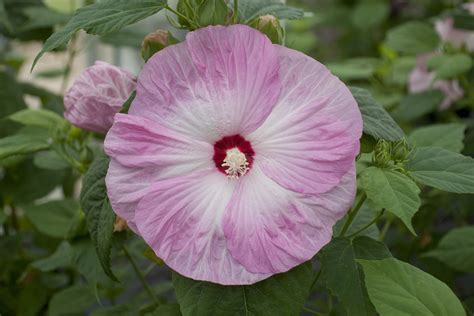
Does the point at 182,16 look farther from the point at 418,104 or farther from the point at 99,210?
the point at 418,104

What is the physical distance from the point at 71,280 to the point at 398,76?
3.35 ft

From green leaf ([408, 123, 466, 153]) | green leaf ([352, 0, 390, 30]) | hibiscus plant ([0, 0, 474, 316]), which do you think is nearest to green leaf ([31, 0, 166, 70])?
hibiscus plant ([0, 0, 474, 316])

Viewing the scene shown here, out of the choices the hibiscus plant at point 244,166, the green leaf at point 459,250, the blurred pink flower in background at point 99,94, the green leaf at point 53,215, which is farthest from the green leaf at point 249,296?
the green leaf at point 53,215

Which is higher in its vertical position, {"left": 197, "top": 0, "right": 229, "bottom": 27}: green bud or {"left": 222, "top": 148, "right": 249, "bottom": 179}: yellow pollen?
{"left": 197, "top": 0, "right": 229, "bottom": 27}: green bud

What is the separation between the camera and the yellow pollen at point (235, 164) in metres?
0.80

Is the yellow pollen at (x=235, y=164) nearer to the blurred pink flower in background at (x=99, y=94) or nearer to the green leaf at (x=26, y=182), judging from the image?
the blurred pink flower in background at (x=99, y=94)

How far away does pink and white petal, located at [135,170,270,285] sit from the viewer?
30.7 inches

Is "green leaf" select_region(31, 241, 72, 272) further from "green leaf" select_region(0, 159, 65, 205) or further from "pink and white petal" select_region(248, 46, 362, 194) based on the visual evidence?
"pink and white petal" select_region(248, 46, 362, 194)

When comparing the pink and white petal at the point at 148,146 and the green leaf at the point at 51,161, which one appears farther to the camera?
the green leaf at the point at 51,161

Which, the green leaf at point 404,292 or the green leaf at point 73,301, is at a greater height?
the green leaf at point 404,292

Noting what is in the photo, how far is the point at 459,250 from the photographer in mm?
1260

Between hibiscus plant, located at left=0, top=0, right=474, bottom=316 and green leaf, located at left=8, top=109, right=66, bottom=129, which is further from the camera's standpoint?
green leaf, located at left=8, top=109, right=66, bottom=129

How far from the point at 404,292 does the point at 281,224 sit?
158 mm

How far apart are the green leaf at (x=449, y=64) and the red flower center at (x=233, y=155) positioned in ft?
2.80
